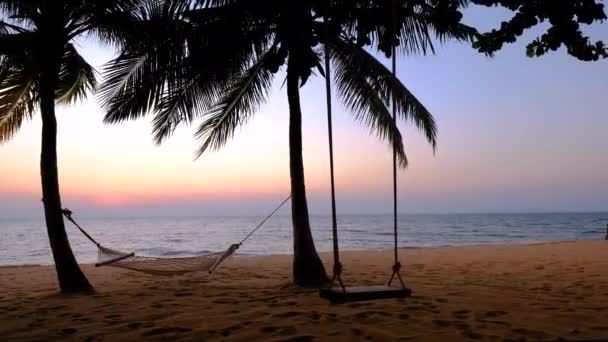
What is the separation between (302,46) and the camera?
16.9 feet

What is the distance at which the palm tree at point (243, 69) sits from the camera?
20.2 feet

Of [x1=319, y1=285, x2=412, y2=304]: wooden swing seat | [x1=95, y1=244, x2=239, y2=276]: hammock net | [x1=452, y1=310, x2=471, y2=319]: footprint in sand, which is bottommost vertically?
[x1=452, y1=310, x2=471, y2=319]: footprint in sand

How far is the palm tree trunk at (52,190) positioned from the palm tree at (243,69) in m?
0.65

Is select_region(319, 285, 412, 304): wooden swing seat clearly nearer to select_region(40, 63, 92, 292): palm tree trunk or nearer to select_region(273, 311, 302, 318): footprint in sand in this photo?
select_region(273, 311, 302, 318): footprint in sand

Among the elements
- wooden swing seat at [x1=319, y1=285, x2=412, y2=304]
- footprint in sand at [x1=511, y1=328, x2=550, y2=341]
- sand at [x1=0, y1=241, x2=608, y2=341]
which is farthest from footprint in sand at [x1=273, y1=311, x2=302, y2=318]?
footprint in sand at [x1=511, y1=328, x2=550, y2=341]

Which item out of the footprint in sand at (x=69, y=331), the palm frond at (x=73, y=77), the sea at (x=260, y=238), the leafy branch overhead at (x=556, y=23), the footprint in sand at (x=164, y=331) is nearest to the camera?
the leafy branch overhead at (x=556, y=23)

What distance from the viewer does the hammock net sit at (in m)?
6.78

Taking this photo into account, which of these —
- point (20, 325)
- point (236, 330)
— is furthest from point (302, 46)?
point (20, 325)

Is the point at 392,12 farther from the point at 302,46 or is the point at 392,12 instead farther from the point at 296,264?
the point at 296,264

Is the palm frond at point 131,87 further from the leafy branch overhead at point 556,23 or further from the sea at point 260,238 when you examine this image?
the sea at point 260,238

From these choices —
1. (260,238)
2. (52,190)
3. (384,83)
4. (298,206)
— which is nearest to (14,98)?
(52,190)

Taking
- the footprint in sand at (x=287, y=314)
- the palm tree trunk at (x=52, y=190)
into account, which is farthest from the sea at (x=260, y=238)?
the footprint in sand at (x=287, y=314)

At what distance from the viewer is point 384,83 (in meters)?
6.94

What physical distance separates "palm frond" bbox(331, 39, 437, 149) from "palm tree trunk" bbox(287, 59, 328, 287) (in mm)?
933
